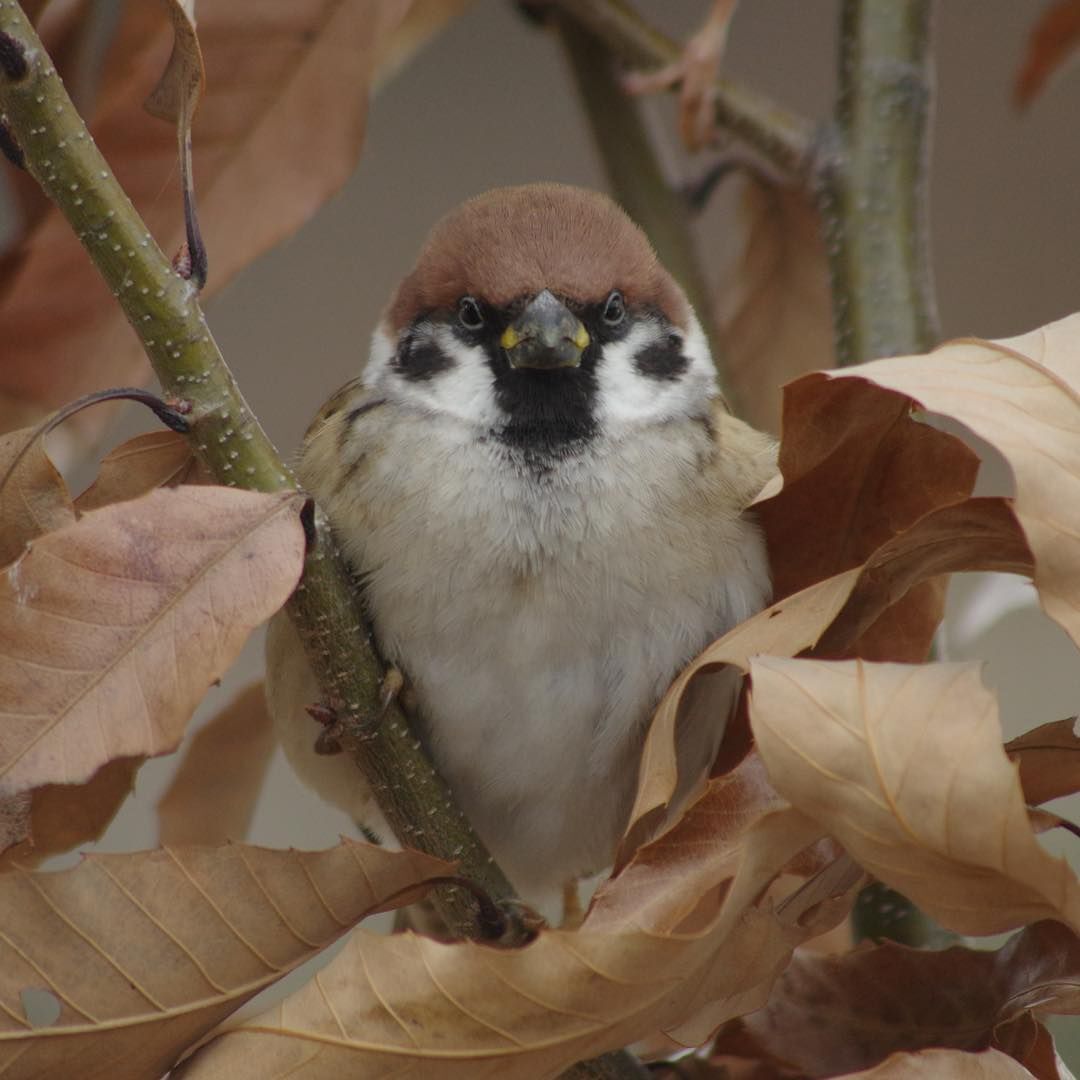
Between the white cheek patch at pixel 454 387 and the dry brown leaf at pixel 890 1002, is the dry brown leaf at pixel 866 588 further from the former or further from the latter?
the white cheek patch at pixel 454 387

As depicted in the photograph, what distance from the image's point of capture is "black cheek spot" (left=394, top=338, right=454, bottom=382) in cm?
125

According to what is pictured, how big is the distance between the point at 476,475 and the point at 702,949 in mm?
523

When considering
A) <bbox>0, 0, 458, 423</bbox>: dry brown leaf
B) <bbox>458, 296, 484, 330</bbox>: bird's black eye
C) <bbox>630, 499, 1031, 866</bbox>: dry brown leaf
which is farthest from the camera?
<bbox>458, 296, 484, 330</bbox>: bird's black eye

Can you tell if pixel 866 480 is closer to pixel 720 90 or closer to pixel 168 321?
pixel 168 321

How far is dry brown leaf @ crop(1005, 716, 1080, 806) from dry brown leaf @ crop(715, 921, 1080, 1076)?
0.28 feet

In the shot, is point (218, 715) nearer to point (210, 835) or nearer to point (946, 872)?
point (210, 835)

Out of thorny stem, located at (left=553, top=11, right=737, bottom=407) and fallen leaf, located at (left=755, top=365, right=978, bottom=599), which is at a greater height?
thorny stem, located at (left=553, top=11, right=737, bottom=407)

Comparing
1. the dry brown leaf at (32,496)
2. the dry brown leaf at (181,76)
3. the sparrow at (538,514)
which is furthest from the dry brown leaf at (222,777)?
the dry brown leaf at (181,76)

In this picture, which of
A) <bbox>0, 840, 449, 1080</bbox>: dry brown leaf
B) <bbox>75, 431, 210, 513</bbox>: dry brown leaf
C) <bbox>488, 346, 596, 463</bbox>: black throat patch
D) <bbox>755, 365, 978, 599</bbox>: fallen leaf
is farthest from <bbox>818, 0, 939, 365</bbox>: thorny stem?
<bbox>0, 840, 449, 1080</bbox>: dry brown leaf

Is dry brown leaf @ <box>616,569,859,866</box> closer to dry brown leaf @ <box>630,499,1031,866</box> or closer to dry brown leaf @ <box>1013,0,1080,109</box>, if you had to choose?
dry brown leaf @ <box>630,499,1031,866</box>

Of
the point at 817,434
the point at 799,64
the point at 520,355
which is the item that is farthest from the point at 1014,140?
the point at 817,434

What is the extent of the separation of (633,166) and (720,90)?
98 mm

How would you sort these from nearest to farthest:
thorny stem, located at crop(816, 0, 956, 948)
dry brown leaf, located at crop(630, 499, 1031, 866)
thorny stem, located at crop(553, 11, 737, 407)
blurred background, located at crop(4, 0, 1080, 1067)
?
1. dry brown leaf, located at crop(630, 499, 1031, 866)
2. thorny stem, located at crop(816, 0, 956, 948)
3. thorny stem, located at crop(553, 11, 737, 407)
4. blurred background, located at crop(4, 0, 1080, 1067)

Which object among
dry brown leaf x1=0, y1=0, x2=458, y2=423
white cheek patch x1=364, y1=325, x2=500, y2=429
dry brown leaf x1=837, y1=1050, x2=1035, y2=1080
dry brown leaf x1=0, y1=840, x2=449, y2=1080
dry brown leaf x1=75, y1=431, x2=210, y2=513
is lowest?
dry brown leaf x1=837, y1=1050, x2=1035, y2=1080
